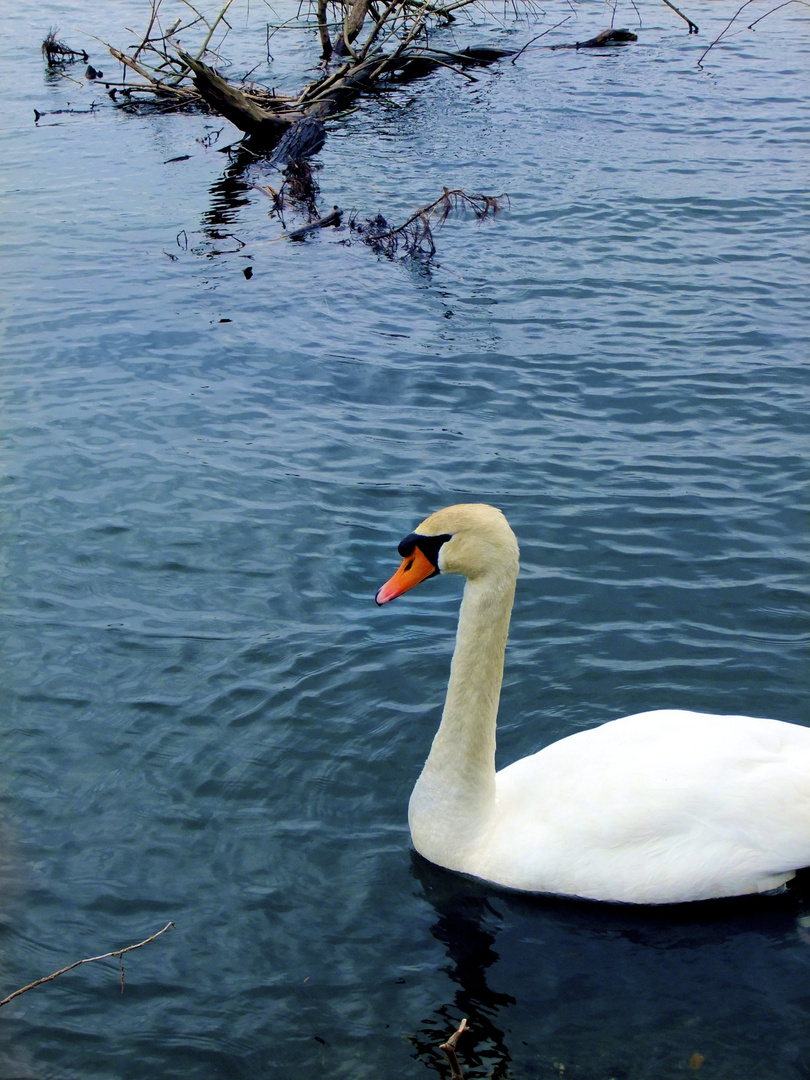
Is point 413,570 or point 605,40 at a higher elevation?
point 605,40

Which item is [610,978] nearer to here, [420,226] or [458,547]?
[458,547]

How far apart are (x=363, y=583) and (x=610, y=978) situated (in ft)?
10.3

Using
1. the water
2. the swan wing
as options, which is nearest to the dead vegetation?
the water

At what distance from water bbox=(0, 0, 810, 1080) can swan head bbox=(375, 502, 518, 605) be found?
50.8 inches

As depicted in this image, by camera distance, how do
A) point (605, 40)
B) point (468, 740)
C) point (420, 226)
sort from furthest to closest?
point (605, 40) < point (420, 226) < point (468, 740)

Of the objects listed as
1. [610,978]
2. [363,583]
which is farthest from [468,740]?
[363,583]

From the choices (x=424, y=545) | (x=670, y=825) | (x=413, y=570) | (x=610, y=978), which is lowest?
(x=610, y=978)

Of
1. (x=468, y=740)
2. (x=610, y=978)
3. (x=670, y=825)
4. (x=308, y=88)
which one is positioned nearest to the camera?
(x=610, y=978)

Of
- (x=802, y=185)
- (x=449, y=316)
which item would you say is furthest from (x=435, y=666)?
(x=802, y=185)

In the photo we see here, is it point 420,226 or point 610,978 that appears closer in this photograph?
point 610,978

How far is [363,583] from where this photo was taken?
Result: 694 centimetres

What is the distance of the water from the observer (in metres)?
4.31

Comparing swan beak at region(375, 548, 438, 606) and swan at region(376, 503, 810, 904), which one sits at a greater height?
swan beak at region(375, 548, 438, 606)

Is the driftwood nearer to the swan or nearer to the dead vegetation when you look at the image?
the dead vegetation
